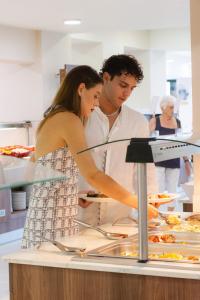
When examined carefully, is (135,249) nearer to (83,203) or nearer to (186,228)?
(186,228)

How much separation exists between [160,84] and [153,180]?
8828mm

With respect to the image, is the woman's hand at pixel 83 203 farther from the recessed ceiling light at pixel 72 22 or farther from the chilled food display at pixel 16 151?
the recessed ceiling light at pixel 72 22

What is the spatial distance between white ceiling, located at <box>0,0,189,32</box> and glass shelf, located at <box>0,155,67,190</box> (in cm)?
441

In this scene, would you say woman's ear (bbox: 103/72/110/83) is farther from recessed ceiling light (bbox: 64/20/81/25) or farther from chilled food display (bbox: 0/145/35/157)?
recessed ceiling light (bbox: 64/20/81/25)

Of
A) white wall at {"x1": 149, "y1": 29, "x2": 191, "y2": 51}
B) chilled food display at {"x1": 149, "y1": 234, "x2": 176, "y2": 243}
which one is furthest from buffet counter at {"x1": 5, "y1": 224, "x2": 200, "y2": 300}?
white wall at {"x1": 149, "y1": 29, "x2": 191, "y2": 51}

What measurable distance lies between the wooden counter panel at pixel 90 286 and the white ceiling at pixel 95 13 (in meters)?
4.41

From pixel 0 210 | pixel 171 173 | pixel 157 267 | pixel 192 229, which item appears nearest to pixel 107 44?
pixel 171 173

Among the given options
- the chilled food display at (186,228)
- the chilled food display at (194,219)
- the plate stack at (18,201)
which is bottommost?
the plate stack at (18,201)

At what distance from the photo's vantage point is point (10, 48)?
8336 mm

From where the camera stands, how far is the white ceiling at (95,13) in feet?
21.9

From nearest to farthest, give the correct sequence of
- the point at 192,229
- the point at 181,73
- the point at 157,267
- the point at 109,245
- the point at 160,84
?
1. the point at 157,267
2. the point at 109,245
3. the point at 192,229
4. the point at 160,84
5. the point at 181,73

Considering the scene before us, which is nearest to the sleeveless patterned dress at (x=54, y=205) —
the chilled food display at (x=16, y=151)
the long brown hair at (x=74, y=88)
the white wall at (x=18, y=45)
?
the long brown hair at (x=74, y=88)

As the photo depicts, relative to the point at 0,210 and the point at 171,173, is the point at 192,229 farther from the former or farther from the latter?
the point at 171,173

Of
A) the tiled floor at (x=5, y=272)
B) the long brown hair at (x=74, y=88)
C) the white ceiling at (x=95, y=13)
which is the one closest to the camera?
the long brown hair at (x=74, y=88)
